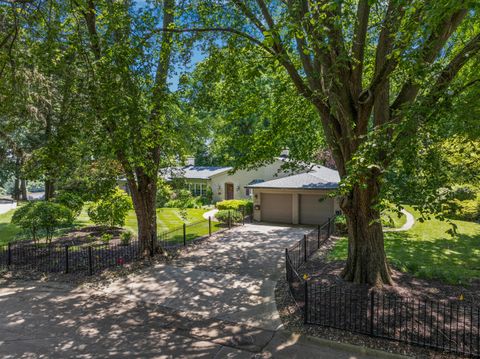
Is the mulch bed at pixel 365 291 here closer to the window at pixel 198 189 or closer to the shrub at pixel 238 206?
the shrub at pixel 238 206

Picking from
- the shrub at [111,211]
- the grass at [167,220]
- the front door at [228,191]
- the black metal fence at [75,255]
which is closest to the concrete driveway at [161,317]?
the black metal fence at [75,255]

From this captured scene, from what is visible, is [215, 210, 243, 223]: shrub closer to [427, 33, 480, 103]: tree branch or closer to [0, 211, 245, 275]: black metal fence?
[0, 211, 245, 275]: black metal fence

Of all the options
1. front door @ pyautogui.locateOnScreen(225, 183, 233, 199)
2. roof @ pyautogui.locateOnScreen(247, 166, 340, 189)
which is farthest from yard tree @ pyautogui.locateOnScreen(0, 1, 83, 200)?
front door @ pyautogui.locateOnScreen(225, 183, 233, 199)

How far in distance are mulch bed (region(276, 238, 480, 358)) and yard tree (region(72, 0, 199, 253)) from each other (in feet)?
20.1

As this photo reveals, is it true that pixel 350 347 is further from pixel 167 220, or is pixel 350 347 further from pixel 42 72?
pixel 167 220

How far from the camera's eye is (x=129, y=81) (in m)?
9.04

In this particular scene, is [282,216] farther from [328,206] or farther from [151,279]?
[151,279]

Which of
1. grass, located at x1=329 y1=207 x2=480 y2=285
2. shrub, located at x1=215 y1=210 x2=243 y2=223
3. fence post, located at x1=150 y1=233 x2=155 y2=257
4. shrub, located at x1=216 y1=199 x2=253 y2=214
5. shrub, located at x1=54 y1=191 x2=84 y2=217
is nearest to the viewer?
grass, located at x1=329 y1=207 x2=480 y2=285

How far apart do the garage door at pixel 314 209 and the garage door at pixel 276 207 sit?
85 cm

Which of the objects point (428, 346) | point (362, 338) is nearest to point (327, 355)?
point (362, 338)

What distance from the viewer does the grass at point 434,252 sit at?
33.3 ft

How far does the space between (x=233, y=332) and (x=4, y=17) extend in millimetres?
12510

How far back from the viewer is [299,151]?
14.1 metres

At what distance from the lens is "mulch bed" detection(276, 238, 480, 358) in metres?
6.25
